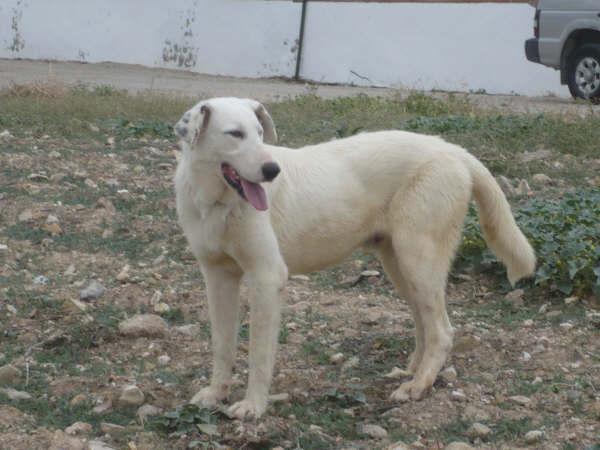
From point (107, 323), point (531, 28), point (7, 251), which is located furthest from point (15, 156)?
point (531, 28)

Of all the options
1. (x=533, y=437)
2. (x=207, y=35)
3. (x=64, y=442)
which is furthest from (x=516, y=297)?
(x=207, y=35)

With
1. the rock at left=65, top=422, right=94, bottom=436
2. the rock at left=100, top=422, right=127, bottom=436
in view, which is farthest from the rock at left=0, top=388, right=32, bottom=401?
the rock at left=100, top=422, right=127, bottom=436

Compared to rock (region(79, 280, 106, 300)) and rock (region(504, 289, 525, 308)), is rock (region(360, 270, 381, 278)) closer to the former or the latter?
rock (region(504, 289, 525, 308))

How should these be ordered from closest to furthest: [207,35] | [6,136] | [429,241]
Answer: [429,241] → [6,136] → [207,35]

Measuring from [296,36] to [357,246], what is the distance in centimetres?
1673

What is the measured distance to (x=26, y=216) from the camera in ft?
24.8

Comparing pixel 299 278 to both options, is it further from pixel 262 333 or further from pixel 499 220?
pixel 262 333

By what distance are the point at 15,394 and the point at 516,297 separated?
2.95m

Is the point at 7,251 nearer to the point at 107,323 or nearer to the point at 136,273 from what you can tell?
the point at 136,273

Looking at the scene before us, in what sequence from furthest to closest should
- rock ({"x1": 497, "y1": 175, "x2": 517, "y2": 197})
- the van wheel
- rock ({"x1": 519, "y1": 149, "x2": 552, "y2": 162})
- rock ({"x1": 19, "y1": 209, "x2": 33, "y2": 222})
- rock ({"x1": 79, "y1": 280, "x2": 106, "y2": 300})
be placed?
the van wheel → rock ({"x1": 519, "y1": 149, "x2": 552, "y2": 162}) → rock ({"x1": 497, "y1": 175, "x2": 517, "y2": 197}) → rock ({"x1": 19, "y1": 209, "x2": 33, "y2": 222}) → rock ({"x1": 79, "y1": 280, "x2": 106, "y2": 300})

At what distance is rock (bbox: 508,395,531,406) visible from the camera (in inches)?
196

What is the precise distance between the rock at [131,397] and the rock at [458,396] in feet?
4.74

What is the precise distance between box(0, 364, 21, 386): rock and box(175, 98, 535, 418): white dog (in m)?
0.93

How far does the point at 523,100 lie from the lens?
1759cm
